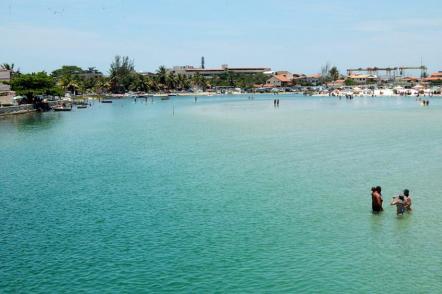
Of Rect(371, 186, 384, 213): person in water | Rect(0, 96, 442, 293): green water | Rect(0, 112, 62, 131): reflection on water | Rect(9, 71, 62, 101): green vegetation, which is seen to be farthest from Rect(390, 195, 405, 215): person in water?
Rect(9, 71, 62, 101): green vegetation

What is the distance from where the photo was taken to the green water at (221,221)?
18.7m

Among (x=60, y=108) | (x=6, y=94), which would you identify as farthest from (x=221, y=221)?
(x=60, y=108)

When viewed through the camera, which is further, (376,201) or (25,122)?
(25,122)

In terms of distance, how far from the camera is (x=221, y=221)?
1003 inches

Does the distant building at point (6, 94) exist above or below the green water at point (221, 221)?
above

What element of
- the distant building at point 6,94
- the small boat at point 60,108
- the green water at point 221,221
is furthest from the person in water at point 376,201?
the small boat at point 60,108

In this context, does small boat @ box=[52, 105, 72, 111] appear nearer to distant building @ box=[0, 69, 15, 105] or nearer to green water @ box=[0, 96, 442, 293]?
distant building @ box=[0, 69, 15, 105]

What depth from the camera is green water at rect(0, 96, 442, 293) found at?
18.7m

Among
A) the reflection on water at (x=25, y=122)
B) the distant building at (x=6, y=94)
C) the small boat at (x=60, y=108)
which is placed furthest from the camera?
the small boat at (x=60, y=108)

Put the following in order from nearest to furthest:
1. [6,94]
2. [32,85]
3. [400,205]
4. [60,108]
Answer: [400,205] < [6,94] < [32,85] < [60,108]

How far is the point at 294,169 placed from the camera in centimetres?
3903

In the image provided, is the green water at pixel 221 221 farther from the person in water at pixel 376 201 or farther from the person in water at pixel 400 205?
the person in water at pixel 376 201

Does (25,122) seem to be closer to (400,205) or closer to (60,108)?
(60,108)

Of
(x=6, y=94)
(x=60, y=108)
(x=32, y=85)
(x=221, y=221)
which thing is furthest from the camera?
(x=60, y=108)
